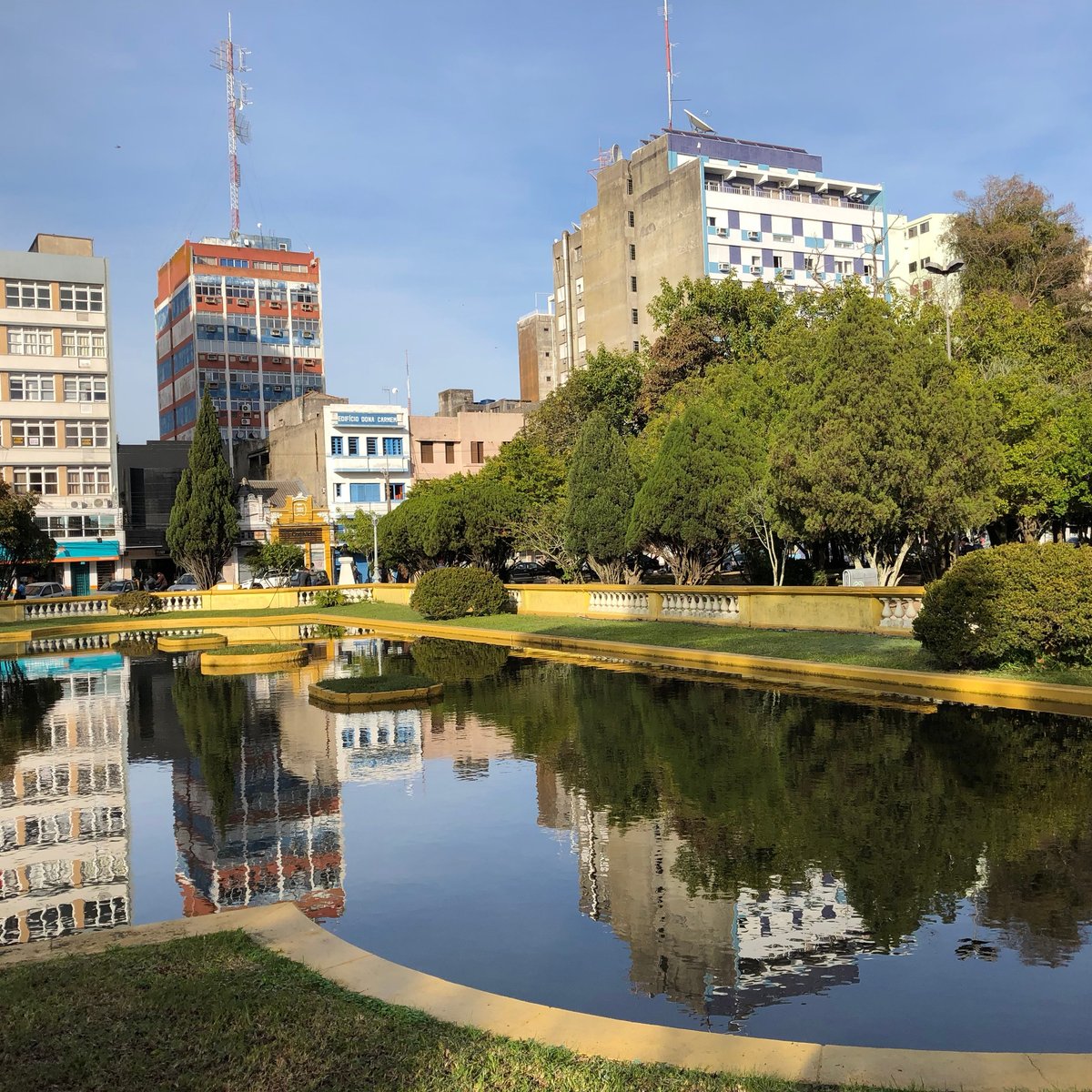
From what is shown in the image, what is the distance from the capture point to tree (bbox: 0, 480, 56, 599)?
1785 inches

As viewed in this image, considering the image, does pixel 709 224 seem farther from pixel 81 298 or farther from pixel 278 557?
pixel 81 298

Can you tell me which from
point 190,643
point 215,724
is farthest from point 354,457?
point 215,724

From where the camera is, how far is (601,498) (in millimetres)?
37344

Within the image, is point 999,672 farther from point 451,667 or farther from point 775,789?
point 451,667

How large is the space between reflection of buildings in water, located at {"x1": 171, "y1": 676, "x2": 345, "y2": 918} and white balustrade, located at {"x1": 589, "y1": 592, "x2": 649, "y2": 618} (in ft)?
58.2

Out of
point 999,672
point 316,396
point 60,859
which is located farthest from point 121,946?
point 316,396

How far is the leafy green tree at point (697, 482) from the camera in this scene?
3269cm

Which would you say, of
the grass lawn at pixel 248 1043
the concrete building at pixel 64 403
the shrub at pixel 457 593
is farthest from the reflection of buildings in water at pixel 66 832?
the concrete building at pixel 64 403

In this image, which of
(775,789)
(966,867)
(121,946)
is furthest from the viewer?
(775,789)

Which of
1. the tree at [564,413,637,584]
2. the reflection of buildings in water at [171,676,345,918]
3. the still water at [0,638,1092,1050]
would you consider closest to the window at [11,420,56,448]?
the tree at [564,413,637,584]

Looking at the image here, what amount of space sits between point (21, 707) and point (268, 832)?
1260cm

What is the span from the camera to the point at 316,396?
8331cm

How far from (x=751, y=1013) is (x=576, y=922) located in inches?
68.4

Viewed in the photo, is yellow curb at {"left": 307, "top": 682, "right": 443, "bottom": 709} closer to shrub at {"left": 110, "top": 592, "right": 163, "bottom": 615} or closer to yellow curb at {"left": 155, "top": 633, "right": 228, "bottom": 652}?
yellow curb at {"left": 155, "top": 633, "right": 228, "bottom": 652}
